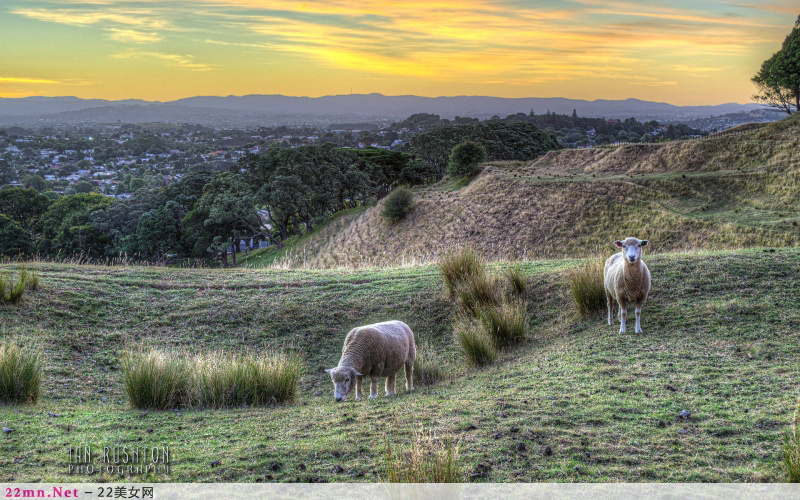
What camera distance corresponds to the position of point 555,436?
5.32 meters

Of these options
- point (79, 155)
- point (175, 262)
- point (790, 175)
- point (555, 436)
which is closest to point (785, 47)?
point (790, 175)

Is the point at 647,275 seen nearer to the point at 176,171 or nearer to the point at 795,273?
the point at 795,273

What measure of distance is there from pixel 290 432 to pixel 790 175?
134ft

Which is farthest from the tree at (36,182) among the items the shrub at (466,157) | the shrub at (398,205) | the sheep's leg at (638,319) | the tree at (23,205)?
the sheep's leg at (638,319)

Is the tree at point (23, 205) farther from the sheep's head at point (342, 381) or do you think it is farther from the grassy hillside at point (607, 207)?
the sheep's head at point (342, 381)

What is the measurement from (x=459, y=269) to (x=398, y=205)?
38.3m

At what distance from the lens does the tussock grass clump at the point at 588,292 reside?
35.8 feet

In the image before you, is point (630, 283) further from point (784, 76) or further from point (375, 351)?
point (784, 76)

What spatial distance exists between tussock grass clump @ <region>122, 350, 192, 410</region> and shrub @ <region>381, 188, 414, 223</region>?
4370 cm

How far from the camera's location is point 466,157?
58.4 metres

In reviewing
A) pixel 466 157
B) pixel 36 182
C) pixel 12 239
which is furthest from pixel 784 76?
pixel 36 182

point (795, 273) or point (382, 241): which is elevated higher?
point (795, 273)

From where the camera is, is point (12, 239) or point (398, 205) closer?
point (12, 239)

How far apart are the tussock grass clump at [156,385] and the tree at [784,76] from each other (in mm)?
66202
